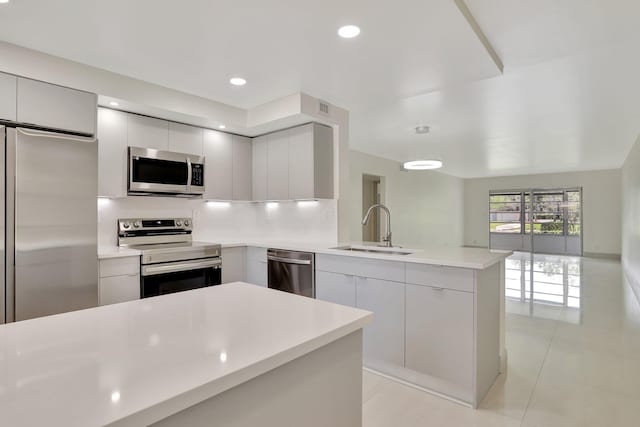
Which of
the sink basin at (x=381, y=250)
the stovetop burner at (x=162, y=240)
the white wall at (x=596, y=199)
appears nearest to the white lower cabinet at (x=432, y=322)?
the sink basin at (x=381, y=250)

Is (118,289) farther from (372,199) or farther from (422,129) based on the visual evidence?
(372,199)

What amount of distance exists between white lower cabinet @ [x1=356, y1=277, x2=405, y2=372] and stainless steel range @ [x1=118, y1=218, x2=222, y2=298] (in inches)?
59.5

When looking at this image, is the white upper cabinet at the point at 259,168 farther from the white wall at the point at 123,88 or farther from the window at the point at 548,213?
the window at the point at 548,213

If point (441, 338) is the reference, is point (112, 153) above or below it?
above

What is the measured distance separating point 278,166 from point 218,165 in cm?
68

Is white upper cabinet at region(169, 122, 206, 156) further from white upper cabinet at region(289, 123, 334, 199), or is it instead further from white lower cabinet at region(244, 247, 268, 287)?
white lower cabinet at region(244, 247, 268, 287)

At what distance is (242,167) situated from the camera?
4.08 meters

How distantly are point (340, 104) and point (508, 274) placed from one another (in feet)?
17.1

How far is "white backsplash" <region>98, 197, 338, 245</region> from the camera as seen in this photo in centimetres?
333

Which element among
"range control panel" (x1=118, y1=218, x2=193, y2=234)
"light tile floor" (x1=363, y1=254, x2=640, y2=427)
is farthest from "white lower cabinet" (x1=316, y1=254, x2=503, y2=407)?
"range control panel" (x1=118, y1=218, x2=193, y2=234)

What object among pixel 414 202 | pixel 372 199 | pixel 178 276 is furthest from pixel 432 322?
pixel 414 202

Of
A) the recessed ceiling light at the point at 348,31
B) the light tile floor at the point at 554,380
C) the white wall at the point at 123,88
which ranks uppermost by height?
the recessed ceiling light at the point at 348,31

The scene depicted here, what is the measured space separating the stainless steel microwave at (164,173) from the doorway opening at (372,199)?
4.47 meters

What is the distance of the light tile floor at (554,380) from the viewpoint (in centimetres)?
210
